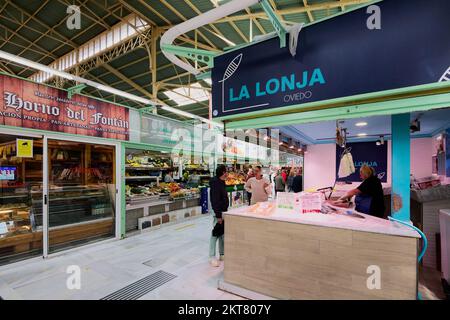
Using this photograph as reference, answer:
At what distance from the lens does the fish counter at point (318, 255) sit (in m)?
2.02

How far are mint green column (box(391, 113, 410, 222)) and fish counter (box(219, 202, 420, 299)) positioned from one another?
1.20 ft

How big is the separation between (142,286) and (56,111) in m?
3.59

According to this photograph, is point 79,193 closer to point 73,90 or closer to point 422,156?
point 73,90

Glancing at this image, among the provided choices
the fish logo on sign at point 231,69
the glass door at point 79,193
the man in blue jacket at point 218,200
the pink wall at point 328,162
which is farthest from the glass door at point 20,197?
the pink wall at point 328,162

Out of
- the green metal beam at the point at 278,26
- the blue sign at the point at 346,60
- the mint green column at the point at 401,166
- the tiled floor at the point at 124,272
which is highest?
the green metal beam at the point at 278,26

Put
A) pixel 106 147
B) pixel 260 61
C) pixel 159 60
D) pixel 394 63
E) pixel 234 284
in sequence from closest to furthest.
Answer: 1. pixel 394 63
2. pixel 260 61
3. pixel 234 284
4. pixel 106 147
5. pixel 159 60

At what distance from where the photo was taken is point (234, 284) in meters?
2.87

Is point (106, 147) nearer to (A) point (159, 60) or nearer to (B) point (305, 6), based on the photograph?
(B) point (305, 6)

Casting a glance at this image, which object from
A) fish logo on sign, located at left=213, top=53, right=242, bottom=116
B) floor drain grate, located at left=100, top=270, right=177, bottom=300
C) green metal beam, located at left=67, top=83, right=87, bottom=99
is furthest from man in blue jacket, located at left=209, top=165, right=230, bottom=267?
green metal beam, located at left=67, top=83, right=87, bottom=99

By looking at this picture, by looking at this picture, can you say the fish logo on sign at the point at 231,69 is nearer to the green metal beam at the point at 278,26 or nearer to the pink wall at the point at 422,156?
the green metal beam at the point at 278,26

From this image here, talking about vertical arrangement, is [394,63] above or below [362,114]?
above

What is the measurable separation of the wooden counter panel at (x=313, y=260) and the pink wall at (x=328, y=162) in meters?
5.31

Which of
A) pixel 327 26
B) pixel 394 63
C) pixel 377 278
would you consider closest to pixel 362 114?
pixel 394 63
